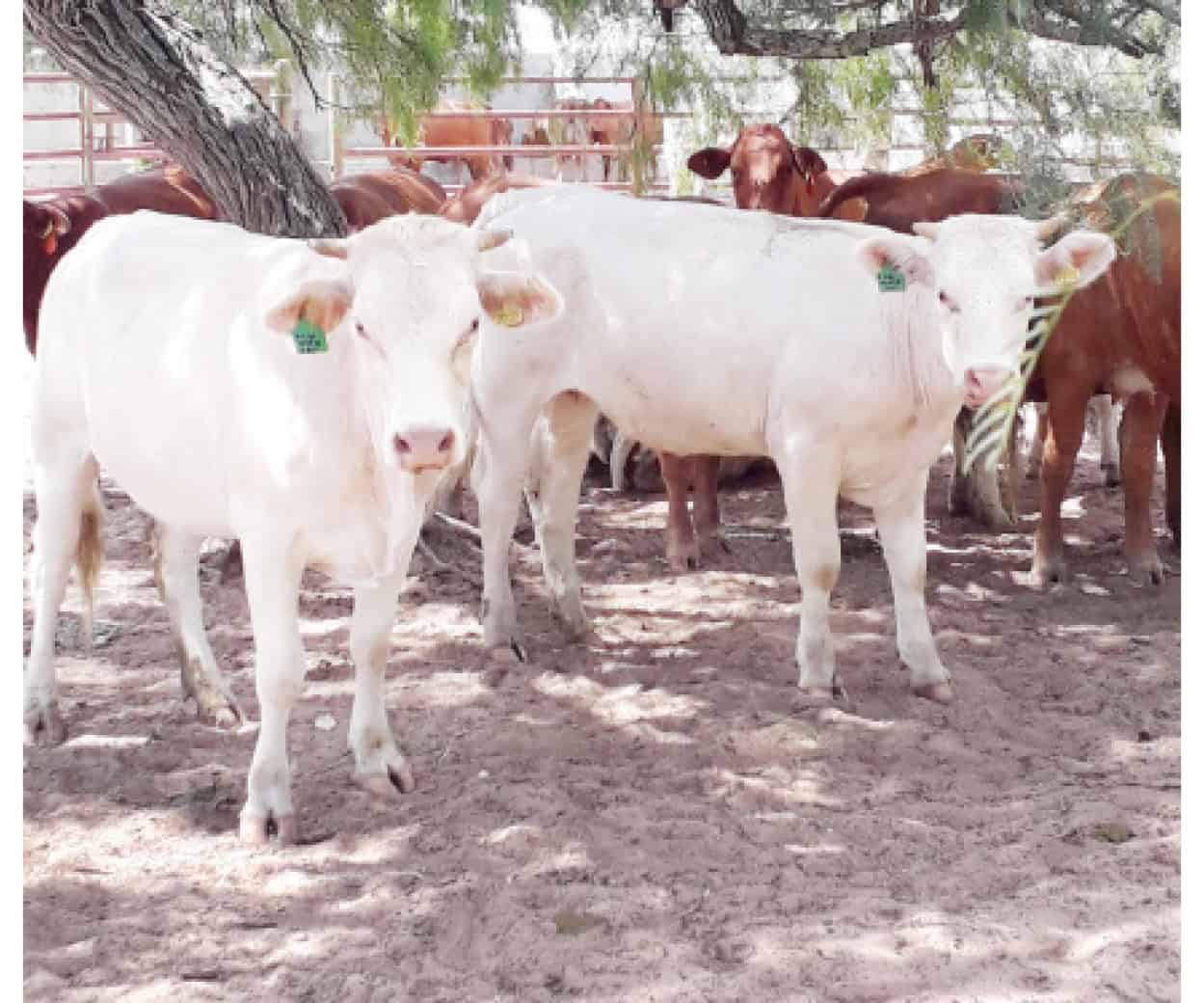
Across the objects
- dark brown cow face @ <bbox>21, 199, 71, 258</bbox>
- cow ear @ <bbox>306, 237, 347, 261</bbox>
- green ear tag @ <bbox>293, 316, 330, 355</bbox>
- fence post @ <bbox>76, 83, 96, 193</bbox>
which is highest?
fence post @ <bbox>76, 83, 96, 193</bbox>

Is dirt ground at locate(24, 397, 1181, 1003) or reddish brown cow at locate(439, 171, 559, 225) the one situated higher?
reddish brown cow at locate(439, 171, 559, 225)

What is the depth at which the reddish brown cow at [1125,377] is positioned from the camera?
667cm

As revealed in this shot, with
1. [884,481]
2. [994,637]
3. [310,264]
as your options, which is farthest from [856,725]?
[310,264]

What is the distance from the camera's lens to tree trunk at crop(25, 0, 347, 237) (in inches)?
237

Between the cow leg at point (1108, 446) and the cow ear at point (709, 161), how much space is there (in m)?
2.66

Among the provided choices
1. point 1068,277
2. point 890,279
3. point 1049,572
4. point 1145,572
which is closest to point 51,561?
point 890,279

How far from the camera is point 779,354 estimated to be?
575 centimetres

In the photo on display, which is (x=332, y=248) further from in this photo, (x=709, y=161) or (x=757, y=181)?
(x=709, y=161)

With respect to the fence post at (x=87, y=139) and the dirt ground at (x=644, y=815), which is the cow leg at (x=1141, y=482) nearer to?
the dirt ground at (x=644, y=815)

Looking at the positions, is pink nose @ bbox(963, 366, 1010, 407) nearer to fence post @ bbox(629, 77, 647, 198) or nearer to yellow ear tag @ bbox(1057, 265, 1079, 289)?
yellow ear tag @ bbox(1057, 265, 1079, 289)

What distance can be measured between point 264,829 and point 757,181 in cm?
562

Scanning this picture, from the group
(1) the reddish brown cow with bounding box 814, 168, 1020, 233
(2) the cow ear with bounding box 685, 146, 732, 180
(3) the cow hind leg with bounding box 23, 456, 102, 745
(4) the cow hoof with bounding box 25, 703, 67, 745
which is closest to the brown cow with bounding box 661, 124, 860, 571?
(2) the cow ear with bounding box 685, 146, 732, 180

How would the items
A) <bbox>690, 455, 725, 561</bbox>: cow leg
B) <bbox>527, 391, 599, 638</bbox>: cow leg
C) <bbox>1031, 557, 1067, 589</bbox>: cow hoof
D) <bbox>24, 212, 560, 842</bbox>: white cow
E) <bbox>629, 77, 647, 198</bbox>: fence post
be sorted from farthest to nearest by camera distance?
<bbox>690, 455, 725, 561</bbox>: cow leg, <bbox>1031, 557, 1067, 589</bbox>: cow hoof, <bbox>629, 77, 647, 198</bbox>: fence post, <bbox>527, 391, 599, 638</bbox>: cow leg, <bbox>24, 212, 560, 842</bbox>: white cow

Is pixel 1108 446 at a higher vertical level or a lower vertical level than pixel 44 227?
lower
